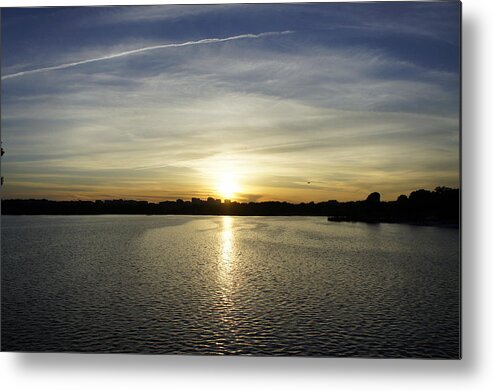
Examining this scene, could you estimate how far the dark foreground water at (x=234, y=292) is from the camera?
214 inches

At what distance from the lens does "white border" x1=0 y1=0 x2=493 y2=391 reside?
16.7 feet

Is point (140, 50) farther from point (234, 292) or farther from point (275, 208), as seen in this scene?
point (234, 292)

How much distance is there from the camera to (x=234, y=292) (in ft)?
19.8

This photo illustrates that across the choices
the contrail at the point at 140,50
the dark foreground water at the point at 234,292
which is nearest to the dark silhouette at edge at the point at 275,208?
the dark foreground water at the point at 234,292

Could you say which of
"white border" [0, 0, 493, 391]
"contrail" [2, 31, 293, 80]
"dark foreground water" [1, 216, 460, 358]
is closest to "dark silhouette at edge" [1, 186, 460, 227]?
"dark foreground water" [1, 216, 460, 358]

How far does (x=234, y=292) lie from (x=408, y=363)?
1.82 meters

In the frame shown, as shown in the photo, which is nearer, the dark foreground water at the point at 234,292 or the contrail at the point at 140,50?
the dark foreground water at the point at 234,292

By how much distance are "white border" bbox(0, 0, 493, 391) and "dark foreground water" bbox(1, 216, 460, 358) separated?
0.42 ft

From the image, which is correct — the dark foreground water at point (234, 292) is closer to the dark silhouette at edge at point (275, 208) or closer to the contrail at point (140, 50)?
the dark silhouette at edge at point (275, 208)

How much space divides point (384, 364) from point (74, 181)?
3470mm

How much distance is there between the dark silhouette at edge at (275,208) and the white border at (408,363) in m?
0.42

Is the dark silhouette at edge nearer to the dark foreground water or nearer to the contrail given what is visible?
the dark foreground water

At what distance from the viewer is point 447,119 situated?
525 cm

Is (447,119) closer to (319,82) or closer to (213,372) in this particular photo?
(319,82)
